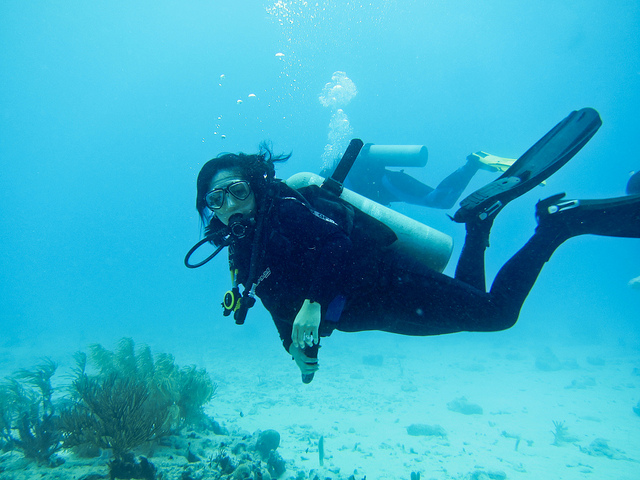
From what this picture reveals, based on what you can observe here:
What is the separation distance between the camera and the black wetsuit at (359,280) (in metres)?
2.70

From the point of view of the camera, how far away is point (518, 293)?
2.97 metres

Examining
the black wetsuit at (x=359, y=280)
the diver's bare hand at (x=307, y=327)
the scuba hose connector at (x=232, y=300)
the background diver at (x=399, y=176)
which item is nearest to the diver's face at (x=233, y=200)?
the black wetsuit at (x=359, y=280)

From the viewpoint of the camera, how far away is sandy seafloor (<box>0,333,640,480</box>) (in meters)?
7.66

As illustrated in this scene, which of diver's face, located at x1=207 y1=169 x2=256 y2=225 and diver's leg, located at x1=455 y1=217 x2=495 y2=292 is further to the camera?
diver's leg, located at x1=455 y1=217 x2=495 y2=292

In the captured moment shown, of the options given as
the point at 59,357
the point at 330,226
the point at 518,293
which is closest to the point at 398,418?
the point at 518,293

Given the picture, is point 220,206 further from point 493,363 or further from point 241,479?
point 493,363

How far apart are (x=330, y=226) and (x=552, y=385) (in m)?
19.9

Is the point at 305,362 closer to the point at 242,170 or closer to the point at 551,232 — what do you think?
the point at 242,170

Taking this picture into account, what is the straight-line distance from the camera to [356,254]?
294 cm

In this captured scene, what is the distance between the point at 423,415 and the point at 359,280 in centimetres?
1148

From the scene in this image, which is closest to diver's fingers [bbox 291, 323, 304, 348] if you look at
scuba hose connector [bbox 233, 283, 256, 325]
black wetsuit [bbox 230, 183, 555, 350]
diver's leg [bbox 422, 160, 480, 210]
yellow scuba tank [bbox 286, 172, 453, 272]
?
black wetsuit [bbox 230, 183, 555, 350]

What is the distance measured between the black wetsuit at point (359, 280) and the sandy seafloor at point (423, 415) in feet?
9.66

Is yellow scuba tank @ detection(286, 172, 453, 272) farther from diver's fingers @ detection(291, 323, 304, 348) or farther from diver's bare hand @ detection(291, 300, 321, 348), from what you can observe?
diver's fingers @ detection(291, 323, 304, 348)

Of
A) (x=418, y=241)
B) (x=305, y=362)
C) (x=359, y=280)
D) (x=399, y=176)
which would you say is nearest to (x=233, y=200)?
(x=359, y=280)
